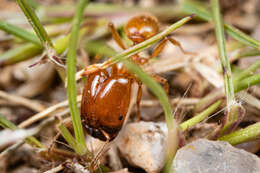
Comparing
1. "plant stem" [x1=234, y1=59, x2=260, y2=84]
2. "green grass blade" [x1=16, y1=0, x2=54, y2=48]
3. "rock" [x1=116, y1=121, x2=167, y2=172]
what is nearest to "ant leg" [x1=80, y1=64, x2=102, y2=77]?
"green grass blade" [x1=16, y1=0, x2=54, y2=48]

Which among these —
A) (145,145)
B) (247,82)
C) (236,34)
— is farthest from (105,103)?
(236,34)

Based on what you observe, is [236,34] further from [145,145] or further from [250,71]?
[145,145]

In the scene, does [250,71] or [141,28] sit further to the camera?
[141,28]

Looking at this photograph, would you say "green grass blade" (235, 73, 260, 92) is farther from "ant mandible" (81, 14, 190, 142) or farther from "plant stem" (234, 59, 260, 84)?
"ant mandible" (81, 14, 190, 142)

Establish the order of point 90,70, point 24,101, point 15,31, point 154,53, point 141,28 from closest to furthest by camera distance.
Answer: point 90,70, point 15,31, point 24,101, point 154,53, point 141,28

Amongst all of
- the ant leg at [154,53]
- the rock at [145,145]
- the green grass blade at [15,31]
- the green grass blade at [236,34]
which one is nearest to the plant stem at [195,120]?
the rock at [145,145]

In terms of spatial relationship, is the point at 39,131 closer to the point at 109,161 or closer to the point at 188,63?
the point at 109,161

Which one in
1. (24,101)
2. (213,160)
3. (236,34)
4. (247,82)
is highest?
(236,34)

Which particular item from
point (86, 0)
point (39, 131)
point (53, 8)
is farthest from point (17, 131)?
point (53, 8)
